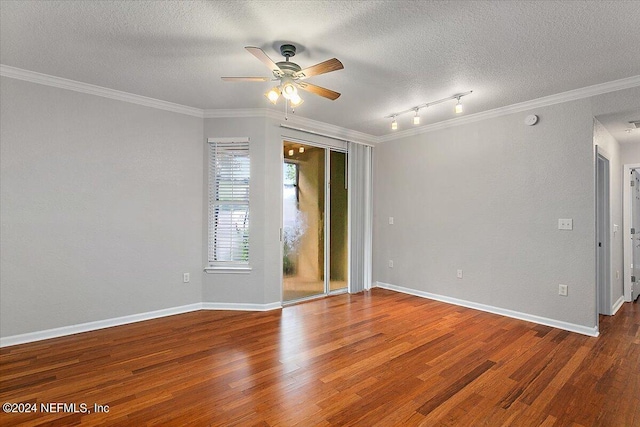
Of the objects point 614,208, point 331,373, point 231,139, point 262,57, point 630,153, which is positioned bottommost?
point 331,373

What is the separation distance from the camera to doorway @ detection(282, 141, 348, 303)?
4566 mm

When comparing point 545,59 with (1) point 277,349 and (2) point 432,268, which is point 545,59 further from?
(1) point 277,349

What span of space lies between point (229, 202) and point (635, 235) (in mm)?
6358

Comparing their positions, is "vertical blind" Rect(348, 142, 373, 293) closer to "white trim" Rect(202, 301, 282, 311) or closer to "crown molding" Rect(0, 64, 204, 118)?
"white trim" Rect(202, 301, 282, 311)

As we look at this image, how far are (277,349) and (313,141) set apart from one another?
3.01m

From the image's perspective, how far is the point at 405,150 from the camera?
5.21m

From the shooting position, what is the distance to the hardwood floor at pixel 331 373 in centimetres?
205

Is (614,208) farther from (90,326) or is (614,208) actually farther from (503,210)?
(90,326)

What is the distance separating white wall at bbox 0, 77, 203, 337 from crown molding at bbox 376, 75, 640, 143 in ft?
11.1

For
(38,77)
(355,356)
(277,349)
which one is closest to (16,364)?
(277,349)

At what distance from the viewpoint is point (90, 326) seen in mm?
3439

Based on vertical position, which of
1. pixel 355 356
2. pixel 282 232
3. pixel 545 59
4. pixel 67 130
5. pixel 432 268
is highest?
pixel 545 59

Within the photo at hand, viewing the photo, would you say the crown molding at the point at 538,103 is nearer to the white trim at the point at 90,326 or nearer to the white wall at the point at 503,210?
the white wall at the point at 503,210

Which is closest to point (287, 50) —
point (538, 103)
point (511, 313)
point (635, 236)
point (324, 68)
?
point (324, 68)
